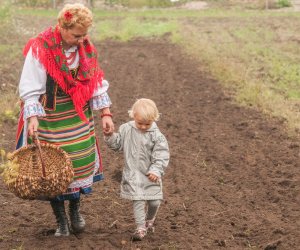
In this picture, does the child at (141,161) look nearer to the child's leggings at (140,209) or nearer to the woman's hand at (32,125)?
the child's leggings at (140,209)

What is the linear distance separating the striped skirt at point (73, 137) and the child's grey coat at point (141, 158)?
174 mm

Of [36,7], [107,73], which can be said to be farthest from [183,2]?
[107,73]

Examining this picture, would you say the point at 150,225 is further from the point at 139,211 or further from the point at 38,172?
the point at 38,172

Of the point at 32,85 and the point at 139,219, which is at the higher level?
the point at 32,85

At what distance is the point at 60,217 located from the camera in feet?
16.6

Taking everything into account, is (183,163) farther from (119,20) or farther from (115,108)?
(119,20)

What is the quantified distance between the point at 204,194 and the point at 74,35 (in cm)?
249

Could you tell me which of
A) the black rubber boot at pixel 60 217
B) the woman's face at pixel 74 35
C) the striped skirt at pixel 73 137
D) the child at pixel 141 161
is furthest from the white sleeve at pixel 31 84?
the black rubber boot at pixel 60 217

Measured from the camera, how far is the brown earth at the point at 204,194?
5.15 m

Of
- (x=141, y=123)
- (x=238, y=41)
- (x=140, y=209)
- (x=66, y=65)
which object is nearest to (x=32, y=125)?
(x=66, y=65)

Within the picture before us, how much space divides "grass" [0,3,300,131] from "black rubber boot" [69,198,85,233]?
4468mm

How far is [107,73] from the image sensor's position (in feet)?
46.2

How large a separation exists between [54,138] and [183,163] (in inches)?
116

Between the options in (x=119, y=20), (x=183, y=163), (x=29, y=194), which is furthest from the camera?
(x=119, y=20)
